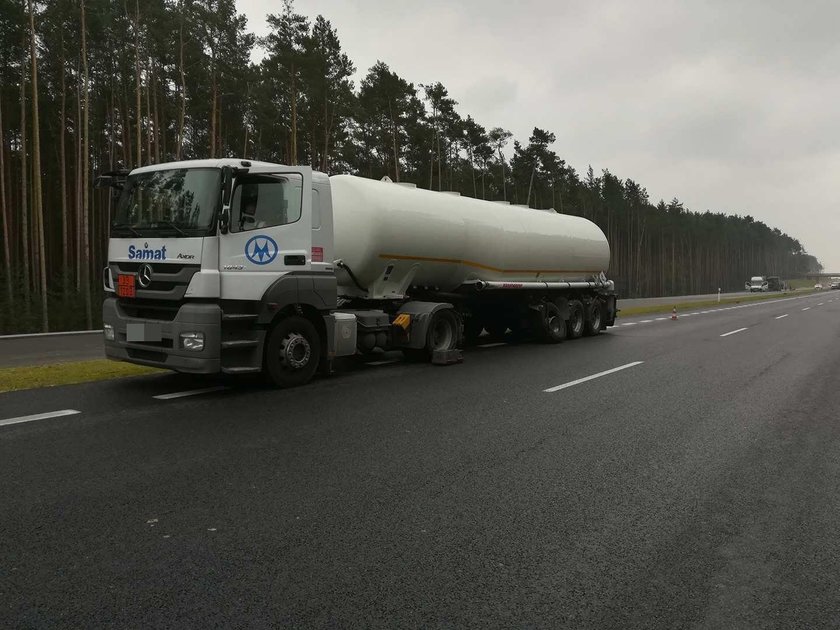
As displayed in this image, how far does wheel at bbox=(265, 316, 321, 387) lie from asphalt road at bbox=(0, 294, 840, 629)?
0.59 metres

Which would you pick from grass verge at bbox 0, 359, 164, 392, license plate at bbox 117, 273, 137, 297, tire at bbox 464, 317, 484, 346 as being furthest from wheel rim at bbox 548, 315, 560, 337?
license plate at bbox 117, 273, 137, 297

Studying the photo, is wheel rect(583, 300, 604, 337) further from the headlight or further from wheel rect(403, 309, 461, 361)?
the headlight

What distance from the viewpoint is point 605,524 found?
11.9ft

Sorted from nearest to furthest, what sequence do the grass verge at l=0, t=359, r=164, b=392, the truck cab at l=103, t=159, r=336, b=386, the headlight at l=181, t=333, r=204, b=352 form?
the headlight at l=181, t=333, r=204, b=352 < the truck cab at l=103, t=159, r=336, b=386 < the grass verge at l=0, t=359, r=164, b=392

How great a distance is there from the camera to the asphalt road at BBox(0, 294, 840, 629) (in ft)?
8.79

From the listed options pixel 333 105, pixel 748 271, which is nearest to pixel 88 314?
pixel 333 105

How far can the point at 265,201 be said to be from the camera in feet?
25.1

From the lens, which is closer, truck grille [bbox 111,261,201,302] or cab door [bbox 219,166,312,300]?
truck grille [bbox 111,261,201,302]

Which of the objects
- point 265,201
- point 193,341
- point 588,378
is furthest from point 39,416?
point 588,378

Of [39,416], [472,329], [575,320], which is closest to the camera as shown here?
[39,416]

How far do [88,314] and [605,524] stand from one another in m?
25.2

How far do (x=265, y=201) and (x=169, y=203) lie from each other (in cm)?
117

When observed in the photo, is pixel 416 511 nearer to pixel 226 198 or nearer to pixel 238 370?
pixel 238 370

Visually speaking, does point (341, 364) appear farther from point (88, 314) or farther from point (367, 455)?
point (88, 314)
